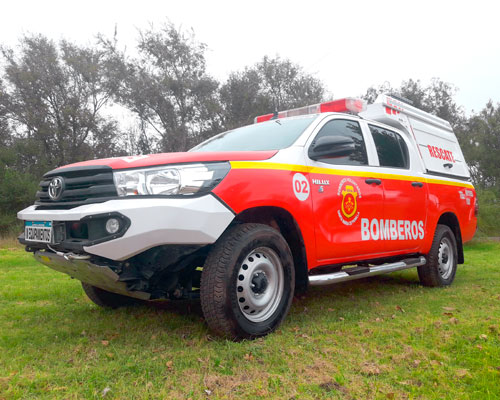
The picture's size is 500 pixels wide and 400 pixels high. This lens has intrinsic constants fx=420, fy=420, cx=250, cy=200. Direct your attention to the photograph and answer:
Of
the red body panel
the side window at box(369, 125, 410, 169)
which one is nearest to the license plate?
the red body panel

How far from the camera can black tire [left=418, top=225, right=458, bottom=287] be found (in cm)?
531

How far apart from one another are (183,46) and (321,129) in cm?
2380

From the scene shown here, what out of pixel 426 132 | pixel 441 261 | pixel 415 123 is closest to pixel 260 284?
pixel 441 261

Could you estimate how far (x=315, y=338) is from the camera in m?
3.14

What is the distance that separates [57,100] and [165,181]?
23.6m

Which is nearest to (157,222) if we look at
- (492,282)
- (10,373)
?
(10,373)

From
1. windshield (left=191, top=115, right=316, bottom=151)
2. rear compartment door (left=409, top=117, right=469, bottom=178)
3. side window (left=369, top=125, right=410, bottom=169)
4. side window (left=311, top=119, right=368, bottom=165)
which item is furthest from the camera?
rear compartment door (left=409, top=117, right=469, bottom=178)

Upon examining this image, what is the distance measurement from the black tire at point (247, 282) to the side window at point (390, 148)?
2003mm

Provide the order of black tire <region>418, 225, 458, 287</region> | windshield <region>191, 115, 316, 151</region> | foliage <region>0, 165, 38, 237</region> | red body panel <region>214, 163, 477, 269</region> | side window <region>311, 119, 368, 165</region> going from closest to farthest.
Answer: red body panel <region>214, 163, 477, 269</region> < windshield <region>191, 115, 316, 151</region> < side window <region>311, 119, 368, 165</region> < black tire <region>418, 225, 458, 287</region> < foliage <region>0, 165, 38, 237</region>

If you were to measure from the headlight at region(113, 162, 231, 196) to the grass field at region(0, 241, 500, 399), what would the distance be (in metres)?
1.09

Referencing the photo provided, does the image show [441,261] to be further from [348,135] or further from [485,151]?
[485,151]

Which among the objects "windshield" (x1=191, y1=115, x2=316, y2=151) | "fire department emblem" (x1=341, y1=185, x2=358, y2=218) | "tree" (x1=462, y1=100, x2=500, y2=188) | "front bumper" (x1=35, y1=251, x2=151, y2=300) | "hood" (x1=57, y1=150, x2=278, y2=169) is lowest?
"front bumper" (x1=35, y1=251, x2=151, y2=300)

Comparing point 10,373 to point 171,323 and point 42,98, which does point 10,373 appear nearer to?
point 171,323

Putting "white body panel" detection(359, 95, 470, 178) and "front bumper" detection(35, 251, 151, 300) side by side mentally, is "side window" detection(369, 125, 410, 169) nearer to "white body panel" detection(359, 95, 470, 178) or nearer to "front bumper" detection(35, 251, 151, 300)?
"white body panel" detection(359, 95, 470, 178)
